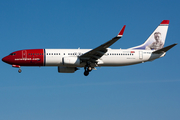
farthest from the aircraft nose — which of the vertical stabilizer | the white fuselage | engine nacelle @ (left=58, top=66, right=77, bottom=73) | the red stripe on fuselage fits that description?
the vertical stabilizer

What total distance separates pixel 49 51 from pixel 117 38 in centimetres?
1295

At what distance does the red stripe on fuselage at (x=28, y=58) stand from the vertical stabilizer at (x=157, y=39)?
1687 centimetres

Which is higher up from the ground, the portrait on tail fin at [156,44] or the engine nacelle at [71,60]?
the portrait on tail fin at [156,44]

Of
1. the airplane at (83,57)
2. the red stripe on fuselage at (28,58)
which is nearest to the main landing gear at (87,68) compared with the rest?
the airplane at (83,57)

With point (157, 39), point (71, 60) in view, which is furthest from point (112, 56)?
point (157, 39)

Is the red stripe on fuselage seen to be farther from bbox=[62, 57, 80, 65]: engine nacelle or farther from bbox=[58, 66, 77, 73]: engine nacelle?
bbox=[58, 66, 77, 73]: engine nacelle

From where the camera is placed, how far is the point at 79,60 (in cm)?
5616

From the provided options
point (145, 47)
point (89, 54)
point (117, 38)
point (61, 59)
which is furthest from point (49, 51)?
point (145, 47)

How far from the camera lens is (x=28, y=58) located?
2202 inches

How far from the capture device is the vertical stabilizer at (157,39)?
6159 centimetres

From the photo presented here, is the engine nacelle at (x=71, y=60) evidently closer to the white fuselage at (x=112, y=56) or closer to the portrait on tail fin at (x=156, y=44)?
the white fuselage at (x=112, y=56)

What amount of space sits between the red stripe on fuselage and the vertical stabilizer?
55.4 ft

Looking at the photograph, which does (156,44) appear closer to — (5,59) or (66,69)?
(66,69)

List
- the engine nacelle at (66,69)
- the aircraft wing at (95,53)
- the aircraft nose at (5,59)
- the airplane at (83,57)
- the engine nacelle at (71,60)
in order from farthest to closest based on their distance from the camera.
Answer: the engine nacelle at (66,69) → the aircraft nose at (5,59) → the airplane at (83,57) → the engine nacelle at (71,60) → the aircraft wing at (95,53)
